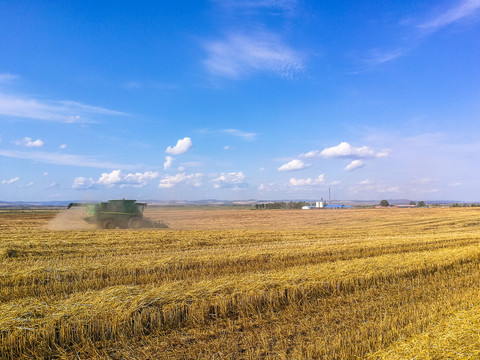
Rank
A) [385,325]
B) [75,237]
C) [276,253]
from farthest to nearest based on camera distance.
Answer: [75,237], [276,253], [385,325]

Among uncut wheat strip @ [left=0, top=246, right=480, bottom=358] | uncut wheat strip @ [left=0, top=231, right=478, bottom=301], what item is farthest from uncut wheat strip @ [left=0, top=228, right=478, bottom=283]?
uncut wheat strip @ [left=0, top=246, right=480, bottom=358]

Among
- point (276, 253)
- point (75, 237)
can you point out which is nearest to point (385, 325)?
point (276, 253)

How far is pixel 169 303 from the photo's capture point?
18.6ft

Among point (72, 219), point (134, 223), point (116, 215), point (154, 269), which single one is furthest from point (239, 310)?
point (72, 219)

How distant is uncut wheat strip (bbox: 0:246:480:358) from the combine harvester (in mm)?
17248

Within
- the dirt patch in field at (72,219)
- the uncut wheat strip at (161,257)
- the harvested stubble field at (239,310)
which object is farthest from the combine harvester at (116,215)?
the harvested stubble field at (239,310)

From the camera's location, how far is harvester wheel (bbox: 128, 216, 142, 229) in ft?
74.7

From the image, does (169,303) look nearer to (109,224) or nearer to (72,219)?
(109,224)

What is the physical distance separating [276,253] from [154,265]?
387 cm

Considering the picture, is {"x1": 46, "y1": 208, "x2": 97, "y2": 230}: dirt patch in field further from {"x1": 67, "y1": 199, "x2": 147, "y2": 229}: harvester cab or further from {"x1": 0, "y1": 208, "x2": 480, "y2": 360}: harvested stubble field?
{"x1": 0, "y1": 208, "x2": 480, "y2": 360}: harvested stubble field

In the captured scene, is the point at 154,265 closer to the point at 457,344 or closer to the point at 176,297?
the point at 176,297

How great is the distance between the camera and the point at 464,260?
984 centimetres

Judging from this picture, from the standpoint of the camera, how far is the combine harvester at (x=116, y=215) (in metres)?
22.5

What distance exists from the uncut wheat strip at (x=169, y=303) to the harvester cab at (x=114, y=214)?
17.2m
